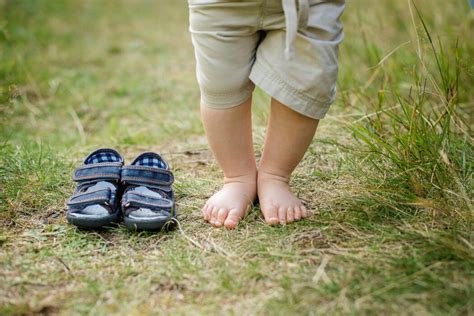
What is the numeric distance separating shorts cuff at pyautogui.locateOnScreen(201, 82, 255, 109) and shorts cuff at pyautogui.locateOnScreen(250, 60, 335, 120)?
0.07 meters

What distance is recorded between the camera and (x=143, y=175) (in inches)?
67.0

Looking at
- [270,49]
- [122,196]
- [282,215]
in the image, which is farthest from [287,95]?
[122,196]

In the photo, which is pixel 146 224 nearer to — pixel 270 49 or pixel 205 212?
pixel 205 212

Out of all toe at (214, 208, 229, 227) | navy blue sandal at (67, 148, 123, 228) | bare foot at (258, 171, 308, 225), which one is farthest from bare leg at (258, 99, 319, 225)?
navy blue sandal at (67, 148, 123, 228)

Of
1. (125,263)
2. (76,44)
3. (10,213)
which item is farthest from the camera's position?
(76,44)

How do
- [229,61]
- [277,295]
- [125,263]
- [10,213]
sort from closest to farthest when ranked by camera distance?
1. [277,295]
2. [125,263]
3. [229,61]
4. [10,213]

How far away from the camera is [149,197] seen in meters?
1.64

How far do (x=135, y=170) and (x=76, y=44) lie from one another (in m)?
2.95

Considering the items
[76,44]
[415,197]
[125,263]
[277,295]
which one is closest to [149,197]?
[125,263]

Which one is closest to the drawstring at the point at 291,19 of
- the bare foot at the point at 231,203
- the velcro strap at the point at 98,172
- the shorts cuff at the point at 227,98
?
the shorts cuff at the point at 227,98

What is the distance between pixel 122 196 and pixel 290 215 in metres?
0.49

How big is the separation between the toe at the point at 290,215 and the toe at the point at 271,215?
0.10 ft

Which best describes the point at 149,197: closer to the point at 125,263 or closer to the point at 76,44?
the point at 125,263

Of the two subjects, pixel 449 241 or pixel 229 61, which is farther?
pixel 229 61
